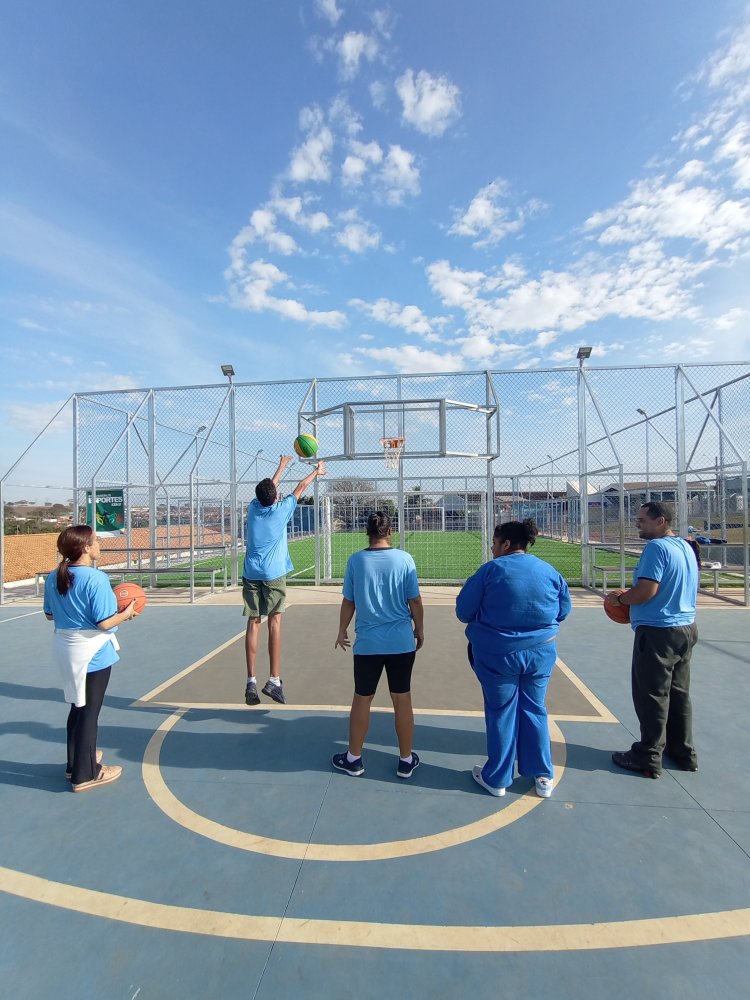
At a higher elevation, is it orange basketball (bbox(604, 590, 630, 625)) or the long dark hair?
the long dark hair

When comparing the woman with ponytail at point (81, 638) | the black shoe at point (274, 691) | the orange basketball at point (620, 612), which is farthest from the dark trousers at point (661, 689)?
the woman with ponytail at point (81, 638)

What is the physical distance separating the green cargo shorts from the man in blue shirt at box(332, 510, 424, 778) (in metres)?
1.51

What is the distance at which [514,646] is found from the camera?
122 inches

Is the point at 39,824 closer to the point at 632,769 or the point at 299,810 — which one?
the point at 299,810

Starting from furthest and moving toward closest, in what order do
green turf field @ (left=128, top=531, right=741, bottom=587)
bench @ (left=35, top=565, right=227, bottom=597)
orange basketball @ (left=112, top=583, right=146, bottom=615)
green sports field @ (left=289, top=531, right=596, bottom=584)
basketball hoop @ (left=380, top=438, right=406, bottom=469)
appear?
green sports field @ (left=289, top=531, right=596, bottom=584)
green turf field @ (left=128, top=531, right=741, bottom=587)
basketball hoop @ (left=380, top=438, right=406, bottom=469)
bench @ (left=35, top=565, right=227, bottom=597)
orange basketball @ (left=112, top=583, right=146, bottom=615)

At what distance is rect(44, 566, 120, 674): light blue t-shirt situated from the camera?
3236mm

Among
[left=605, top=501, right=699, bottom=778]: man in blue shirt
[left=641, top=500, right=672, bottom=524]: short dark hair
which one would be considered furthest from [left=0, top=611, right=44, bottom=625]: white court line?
[left=641, top=500, right=672, bottom=524]: short dark hair

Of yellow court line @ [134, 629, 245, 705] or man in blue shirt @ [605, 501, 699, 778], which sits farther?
yellow court line @ [134, 629, 245, 705]

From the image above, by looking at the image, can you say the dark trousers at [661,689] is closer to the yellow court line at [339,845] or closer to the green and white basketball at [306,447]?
the yellow court line at [339,845]

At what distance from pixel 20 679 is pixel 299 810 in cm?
436

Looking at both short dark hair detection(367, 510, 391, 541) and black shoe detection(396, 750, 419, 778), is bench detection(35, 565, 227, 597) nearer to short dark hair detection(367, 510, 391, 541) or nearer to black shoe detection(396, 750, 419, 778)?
short dark hair detection(367, 510, 391, 541)

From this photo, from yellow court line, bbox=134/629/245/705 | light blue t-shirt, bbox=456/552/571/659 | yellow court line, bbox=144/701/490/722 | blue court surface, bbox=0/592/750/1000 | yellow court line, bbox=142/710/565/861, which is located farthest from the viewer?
yellow court line, bbox=134/629/245/705

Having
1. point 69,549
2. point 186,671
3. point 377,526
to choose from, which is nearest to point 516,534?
point 377,526

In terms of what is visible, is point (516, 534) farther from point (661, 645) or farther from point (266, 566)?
point (266, 566)
